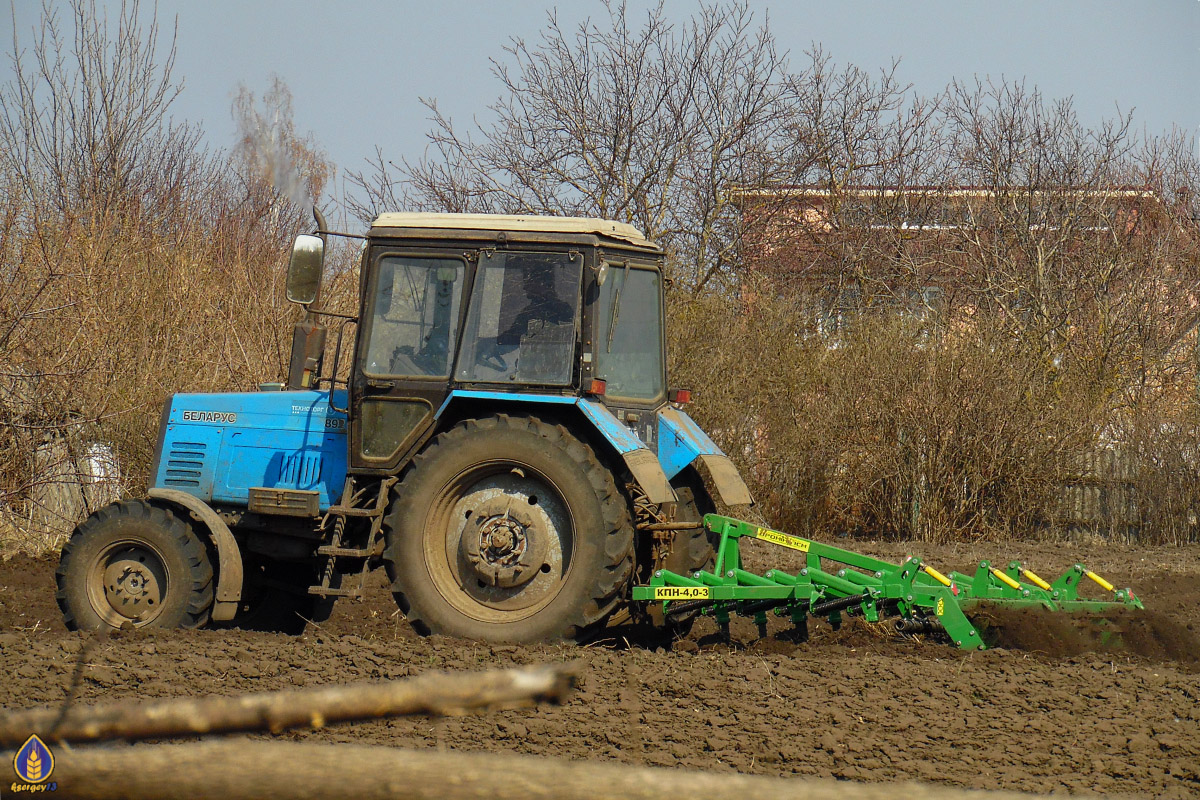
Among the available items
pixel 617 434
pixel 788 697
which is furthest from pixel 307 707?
pixel 617 434

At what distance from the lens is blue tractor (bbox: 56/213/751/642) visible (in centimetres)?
587

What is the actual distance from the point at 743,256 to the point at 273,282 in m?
6.84

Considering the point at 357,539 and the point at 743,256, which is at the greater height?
the point at 743,256

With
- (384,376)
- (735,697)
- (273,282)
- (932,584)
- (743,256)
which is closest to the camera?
(735,697)

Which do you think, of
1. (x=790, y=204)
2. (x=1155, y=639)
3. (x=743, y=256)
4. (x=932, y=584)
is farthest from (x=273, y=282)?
(x=1155, y=639)

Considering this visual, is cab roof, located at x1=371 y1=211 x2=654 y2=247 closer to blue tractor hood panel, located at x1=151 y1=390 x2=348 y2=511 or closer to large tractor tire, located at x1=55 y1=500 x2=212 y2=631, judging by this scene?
blue tractor hood panel, located at x1=151 y1=390 x2=348 y2=511

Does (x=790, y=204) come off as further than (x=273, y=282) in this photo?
Yes

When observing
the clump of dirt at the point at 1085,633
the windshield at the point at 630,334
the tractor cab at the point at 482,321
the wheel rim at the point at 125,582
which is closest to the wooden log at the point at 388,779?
the tractor cab at the point at 482,321

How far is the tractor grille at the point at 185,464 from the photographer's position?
23.1ft

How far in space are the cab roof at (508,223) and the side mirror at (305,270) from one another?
21.4 inches

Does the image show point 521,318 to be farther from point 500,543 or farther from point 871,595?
point 871,595

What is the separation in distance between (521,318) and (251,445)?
2.11m

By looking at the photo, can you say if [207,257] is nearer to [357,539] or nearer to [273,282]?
[273,282]

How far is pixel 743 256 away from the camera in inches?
632
